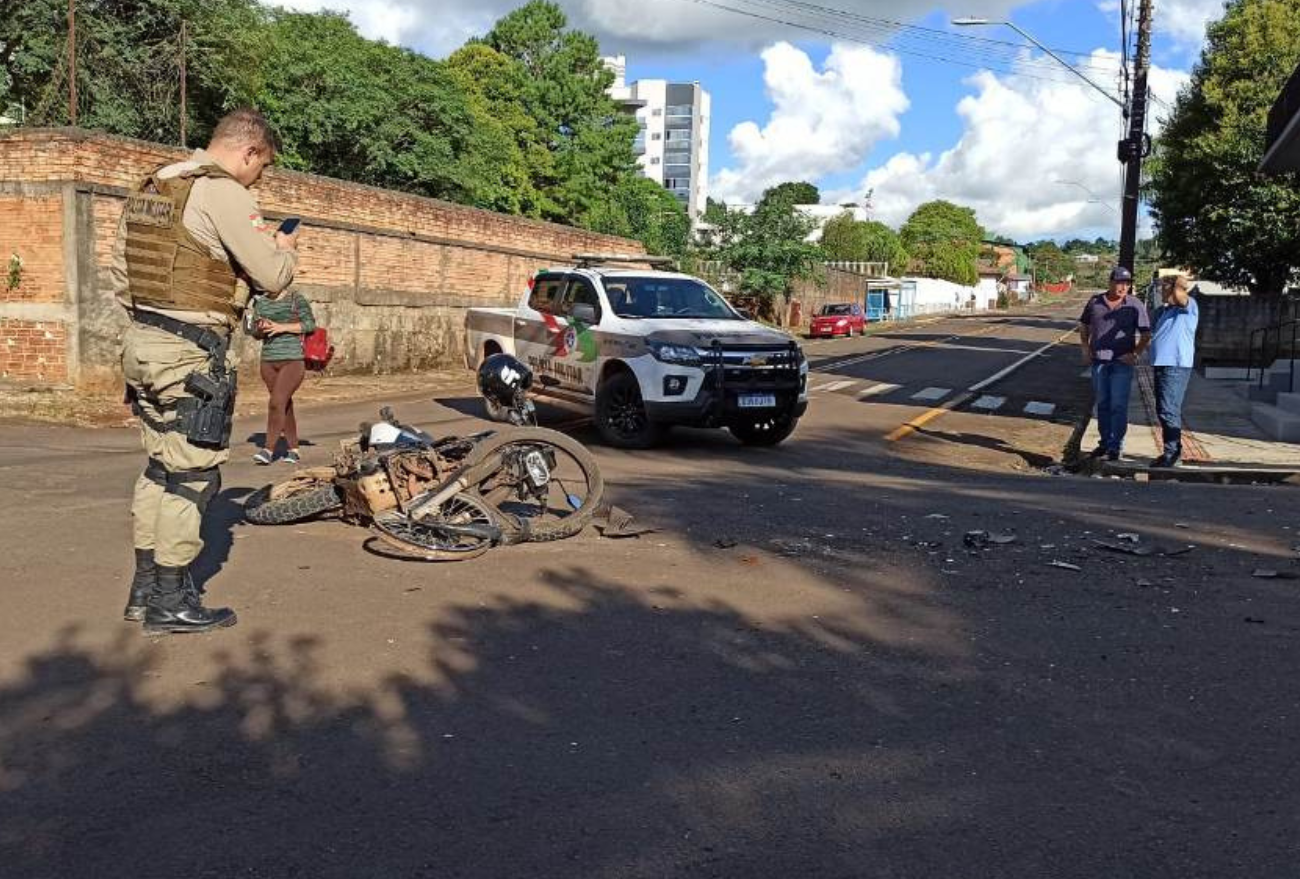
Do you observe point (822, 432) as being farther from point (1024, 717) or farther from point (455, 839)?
point (455, 839)

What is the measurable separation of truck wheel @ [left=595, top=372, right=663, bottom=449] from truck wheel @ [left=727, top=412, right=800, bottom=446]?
96 cm

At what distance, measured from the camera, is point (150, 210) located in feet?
14.9

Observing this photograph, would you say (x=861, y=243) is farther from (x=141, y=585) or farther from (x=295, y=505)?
(x=141, y=585)

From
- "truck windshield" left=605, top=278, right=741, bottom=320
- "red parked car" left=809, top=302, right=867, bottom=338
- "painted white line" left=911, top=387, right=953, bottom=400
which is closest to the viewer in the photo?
"truck windshield" left=605, top=278, right=741, bottom=320

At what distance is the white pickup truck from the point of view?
1089cm

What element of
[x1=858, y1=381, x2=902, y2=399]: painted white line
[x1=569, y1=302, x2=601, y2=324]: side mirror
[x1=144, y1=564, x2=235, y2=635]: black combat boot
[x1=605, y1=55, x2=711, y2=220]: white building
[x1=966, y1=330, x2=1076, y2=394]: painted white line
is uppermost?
[x1=605, y1=55, x2=711, y2=220]: white building

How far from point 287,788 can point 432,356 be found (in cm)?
1978

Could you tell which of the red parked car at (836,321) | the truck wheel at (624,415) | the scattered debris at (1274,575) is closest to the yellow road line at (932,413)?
the truck wheel at (624,415)

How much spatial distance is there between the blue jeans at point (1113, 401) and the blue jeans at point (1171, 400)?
0.38 m

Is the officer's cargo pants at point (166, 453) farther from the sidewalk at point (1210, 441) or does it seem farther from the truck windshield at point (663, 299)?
the sidewalk at point (1210, 441)

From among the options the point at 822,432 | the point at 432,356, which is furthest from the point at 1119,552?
the point at 432,356

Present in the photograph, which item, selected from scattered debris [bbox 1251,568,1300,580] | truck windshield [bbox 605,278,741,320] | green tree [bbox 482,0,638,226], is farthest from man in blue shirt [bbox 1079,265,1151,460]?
green tree [bbox 482,0,638,226]

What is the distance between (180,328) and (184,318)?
1.7 inches

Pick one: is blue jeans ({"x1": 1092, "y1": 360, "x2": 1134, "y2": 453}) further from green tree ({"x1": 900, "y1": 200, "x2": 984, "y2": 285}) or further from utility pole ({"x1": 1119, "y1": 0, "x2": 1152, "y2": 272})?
green tree ({"x1": 900, "y1": 200, "x2": 984, "y2": 285})
